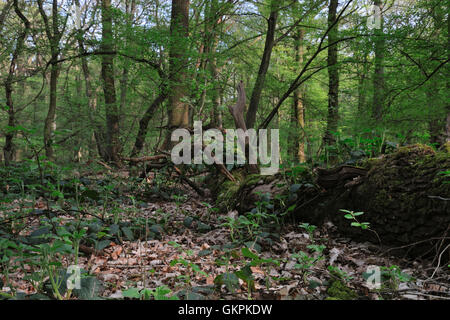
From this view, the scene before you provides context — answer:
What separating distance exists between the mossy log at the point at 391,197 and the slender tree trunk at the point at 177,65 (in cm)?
259

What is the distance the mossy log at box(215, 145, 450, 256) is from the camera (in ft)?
6.54

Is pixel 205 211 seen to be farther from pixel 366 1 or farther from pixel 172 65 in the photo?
pixel 366 1

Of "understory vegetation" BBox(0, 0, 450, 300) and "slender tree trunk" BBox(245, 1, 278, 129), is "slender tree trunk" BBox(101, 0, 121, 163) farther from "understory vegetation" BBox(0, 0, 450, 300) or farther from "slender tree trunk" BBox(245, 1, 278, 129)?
"slender tree trunk" BBox(245, 1, 278, 129)

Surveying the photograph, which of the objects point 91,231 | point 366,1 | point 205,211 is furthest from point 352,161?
point 366,1

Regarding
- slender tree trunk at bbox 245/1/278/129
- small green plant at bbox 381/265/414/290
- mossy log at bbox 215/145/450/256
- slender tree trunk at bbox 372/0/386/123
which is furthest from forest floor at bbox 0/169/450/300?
slender tree trunk at bbox 245/1/278/129

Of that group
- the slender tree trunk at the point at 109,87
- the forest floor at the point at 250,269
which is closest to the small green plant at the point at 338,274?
the forest floor at the point at 250,269

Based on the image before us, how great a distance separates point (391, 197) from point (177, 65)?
4247mm

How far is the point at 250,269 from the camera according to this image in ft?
5.46

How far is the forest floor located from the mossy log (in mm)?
136

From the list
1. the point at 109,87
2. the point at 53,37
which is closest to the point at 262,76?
the point at 109,87

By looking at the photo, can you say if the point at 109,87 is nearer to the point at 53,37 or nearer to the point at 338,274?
the point at 53,37

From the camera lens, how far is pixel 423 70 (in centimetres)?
397
